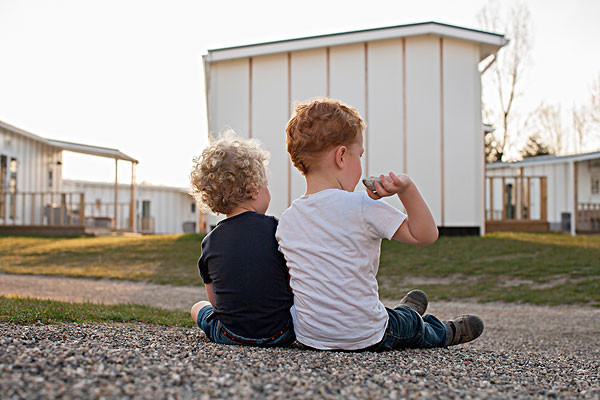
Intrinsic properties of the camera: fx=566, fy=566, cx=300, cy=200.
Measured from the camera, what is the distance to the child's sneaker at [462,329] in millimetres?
2961

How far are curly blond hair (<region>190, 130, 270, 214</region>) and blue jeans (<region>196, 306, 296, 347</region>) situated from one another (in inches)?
22.2

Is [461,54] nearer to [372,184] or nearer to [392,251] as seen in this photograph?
[392,251]

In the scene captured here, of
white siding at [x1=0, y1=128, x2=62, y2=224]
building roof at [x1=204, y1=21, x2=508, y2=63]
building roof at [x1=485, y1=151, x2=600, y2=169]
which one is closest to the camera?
building roof at [x1=204, y1=21, x2=508, y2=63]

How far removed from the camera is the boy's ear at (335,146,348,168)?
2.50m

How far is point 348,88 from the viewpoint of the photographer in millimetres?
13719

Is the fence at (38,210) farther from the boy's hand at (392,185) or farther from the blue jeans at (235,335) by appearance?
the boy's hand at (392,185)

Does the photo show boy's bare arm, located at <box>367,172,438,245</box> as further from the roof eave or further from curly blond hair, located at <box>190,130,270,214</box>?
the roof eave

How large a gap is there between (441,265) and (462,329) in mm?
7082

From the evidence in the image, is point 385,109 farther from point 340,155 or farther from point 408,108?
point 340,155

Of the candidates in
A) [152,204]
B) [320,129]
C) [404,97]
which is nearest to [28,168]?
[152,204]

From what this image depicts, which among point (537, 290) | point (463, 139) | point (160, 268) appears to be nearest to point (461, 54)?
point (463, 139)

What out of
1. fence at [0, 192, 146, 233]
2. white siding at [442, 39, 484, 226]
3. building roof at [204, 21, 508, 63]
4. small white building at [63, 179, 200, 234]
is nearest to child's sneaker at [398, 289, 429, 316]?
white siding at [442, 39, 484, 226]

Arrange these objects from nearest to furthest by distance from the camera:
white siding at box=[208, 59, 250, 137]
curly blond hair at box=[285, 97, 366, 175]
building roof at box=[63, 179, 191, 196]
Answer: curly blond hair at box=[285, 97, 366, 175] → white siding at box=[208, 59, 250, 137] → building roof at box=[63, 179, 191, 196]

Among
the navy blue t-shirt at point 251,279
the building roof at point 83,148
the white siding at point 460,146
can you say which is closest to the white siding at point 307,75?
the white siding at point 460,146
